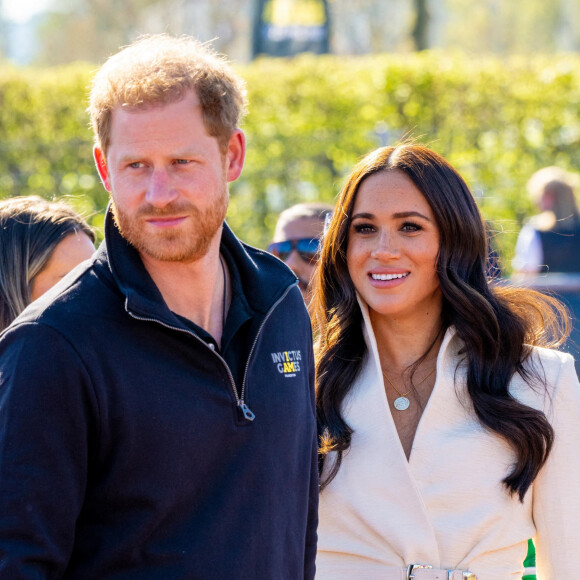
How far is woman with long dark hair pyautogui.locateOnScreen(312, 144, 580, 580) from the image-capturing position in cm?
282

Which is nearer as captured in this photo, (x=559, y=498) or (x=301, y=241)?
(x=559, y=498)

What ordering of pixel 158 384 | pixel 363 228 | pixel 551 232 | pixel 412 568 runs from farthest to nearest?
pixel 551 232
pixel 363 228
pixel 412 568
pixel 158 384

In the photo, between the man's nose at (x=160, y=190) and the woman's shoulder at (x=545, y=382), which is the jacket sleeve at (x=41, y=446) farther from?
the woman's shoulder at (x=545, y=382)

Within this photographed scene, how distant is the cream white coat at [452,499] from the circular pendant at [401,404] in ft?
0.23

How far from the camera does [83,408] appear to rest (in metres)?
1.94

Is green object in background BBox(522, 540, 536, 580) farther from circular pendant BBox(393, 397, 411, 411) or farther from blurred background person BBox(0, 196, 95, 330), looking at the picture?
blurred background person BBox(0, 196, 95, 330)

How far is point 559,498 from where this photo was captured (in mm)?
2828

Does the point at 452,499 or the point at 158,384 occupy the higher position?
the point at 158,384

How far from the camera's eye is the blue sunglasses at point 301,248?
4.41 m

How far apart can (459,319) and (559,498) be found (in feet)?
2.14

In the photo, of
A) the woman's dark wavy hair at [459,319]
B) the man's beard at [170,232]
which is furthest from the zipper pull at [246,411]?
the woman's dark wavy hair at [459,319]

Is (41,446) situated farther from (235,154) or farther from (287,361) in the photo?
(235,154)

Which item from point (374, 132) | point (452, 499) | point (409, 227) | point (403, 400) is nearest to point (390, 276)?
point (409, 227)

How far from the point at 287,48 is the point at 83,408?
45.0ft
